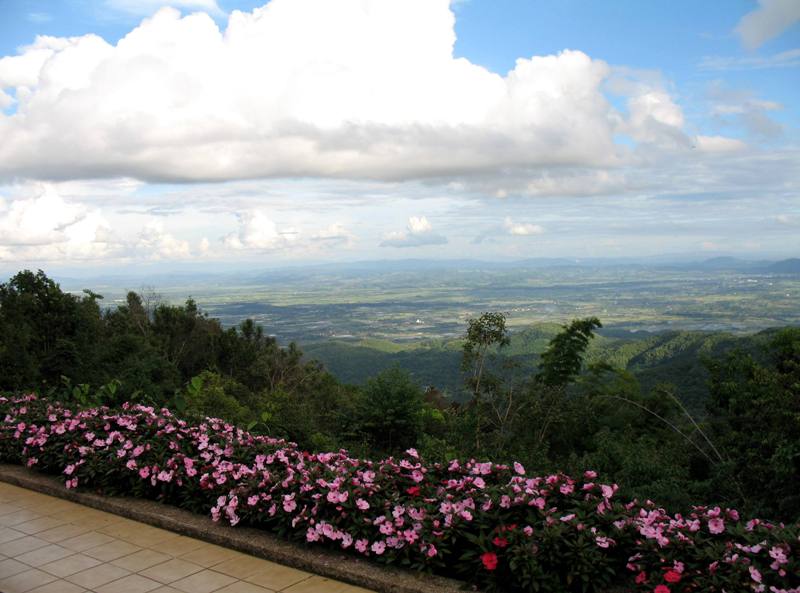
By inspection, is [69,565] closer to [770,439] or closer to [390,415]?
[770,439]

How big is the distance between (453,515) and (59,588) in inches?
87.3

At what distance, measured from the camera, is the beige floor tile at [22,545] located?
4.30 metres

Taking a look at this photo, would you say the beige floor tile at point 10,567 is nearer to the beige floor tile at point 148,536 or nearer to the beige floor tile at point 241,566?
the beige floor tile at point 148,536

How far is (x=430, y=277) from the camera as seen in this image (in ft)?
573

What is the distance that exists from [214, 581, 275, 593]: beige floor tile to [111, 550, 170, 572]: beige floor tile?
61cm

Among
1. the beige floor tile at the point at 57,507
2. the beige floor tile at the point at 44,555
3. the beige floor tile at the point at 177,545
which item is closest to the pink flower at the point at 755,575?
the beige floor tile at the point at 177,545

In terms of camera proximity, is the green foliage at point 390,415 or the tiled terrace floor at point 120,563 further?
the green foliage at point 390,415

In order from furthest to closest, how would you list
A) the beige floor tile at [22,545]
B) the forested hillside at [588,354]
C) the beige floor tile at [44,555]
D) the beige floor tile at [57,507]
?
the forested hillside at [588,354] < the beige floor tile at [57,507] < the beige floor tile at [22,545] < the beige floor tile at [44,555]

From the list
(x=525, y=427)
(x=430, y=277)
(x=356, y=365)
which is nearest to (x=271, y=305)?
(x=356, y=365)

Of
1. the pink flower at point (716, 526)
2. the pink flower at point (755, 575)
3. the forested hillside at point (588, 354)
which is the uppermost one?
the pink flower at point (716, 526)

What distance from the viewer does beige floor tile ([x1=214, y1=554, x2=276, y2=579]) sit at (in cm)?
386

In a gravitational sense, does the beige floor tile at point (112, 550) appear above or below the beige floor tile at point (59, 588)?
below

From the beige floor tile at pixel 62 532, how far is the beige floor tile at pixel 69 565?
41cm

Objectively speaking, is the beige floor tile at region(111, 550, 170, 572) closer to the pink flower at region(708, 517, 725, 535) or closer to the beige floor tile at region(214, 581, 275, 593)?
the beige floor tile at region(214, 581, 275, 593)
